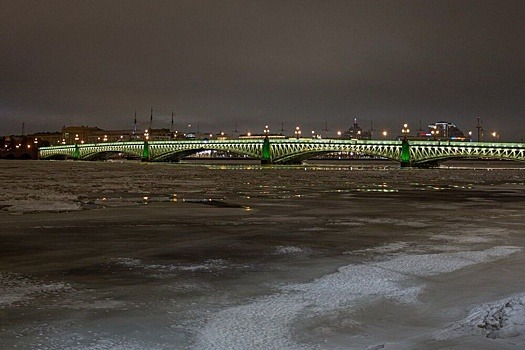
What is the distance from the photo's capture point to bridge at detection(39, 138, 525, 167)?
80.6m

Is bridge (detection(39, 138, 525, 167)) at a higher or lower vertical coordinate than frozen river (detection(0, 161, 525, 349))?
higher

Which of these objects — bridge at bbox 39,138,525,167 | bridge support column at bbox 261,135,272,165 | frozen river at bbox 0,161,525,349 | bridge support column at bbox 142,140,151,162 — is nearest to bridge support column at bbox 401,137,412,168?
bridge at bbox 39,138,525,167

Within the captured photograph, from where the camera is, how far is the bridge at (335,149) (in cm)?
8056

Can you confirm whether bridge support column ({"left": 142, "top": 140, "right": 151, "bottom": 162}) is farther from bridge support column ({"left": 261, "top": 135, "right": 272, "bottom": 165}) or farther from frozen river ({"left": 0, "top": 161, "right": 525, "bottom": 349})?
frozen river ({"left": 0, "top": 161, "right": 525, "bottom": 349})

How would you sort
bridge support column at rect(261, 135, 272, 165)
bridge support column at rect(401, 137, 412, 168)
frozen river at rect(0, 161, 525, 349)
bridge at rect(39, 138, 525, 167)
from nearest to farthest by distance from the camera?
frozen river at rect(0, 161, 525, 349), bridge at rect(39, 138, 525, 167), bridge support column at rect(401, 137, 412, 168), bridge support column at rect(261, 135, 272, 165)

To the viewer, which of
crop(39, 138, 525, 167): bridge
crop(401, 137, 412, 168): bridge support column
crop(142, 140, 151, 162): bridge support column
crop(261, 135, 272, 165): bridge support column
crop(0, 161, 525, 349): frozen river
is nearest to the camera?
crop(0, 161, 525, 349): frozen river

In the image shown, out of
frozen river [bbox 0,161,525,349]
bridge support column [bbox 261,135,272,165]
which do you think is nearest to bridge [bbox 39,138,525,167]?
bridge support column [bbox 261,135,272,165]

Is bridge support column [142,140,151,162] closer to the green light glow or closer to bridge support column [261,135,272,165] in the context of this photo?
the green light glow

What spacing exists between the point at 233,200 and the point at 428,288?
1559cm

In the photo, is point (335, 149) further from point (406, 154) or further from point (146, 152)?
point (146, 152)

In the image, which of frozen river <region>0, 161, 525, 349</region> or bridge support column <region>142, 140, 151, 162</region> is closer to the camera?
frozen river <region>0, 161, 525, 349</region>

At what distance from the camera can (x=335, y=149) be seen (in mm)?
93688

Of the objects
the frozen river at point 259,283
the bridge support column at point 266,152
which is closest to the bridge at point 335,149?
the bridge support column at point 266,152

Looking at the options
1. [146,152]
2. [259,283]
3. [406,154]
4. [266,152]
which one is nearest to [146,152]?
[146,152]
